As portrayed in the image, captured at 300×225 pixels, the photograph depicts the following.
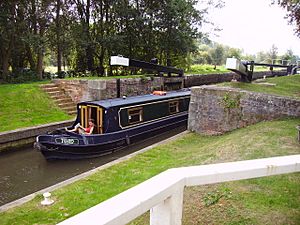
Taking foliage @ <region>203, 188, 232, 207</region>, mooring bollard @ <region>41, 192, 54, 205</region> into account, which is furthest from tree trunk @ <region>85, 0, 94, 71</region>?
foliage @ <region>203, 188, 232, 207</region>

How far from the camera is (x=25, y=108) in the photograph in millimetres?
10781

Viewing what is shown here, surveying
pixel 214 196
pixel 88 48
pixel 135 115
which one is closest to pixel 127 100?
pixel 135 115

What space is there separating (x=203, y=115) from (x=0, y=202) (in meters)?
5.73

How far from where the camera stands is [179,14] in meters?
18.6

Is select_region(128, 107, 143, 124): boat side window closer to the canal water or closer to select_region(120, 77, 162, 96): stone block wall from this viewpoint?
the canal water

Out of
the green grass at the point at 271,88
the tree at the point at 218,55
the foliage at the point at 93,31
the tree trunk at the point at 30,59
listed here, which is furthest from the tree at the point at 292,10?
the tree at the point at 218,55

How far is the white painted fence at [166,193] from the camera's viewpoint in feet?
4.12

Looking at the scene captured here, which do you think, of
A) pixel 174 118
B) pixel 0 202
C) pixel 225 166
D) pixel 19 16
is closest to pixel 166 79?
pixel 174 118

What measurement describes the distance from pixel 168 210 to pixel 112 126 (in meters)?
7.21

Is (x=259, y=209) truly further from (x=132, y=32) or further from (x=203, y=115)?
(x=132, y=32)

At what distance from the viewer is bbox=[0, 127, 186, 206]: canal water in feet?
21.2

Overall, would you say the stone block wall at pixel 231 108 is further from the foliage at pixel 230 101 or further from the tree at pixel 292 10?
the tree at pixel 292 10

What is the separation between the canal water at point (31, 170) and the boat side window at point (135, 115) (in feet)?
3.09

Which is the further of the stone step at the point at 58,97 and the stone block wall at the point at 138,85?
the stone block wall at the point at 138,85
